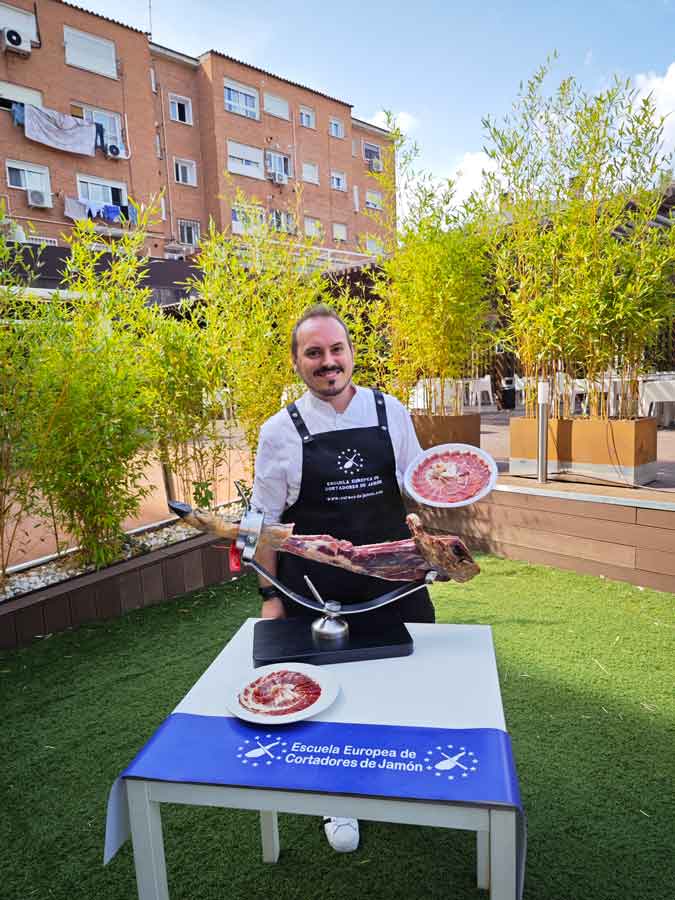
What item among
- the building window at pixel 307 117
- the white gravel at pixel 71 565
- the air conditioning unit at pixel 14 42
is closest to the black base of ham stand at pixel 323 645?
the white gravel at pixel 71 565

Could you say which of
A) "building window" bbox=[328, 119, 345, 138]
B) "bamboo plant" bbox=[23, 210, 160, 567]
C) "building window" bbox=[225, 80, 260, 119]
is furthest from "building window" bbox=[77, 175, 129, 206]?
"bamboo plant" bbox=[23, 210, 160, 567]

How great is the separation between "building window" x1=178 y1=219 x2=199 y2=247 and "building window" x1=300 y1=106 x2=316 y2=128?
574 centimetres

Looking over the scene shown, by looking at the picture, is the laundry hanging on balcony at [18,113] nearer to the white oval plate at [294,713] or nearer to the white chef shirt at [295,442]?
the white chef shirt at [295,442]

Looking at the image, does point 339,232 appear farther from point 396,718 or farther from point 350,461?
point 396,718

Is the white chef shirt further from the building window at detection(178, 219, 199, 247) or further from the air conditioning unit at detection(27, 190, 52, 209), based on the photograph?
the building window at detection(178, 219, 199, 247)

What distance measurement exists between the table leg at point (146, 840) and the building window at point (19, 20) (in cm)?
1795

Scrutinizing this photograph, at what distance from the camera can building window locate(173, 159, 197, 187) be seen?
18.6 metres

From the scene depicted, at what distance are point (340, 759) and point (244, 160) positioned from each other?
69.7ft

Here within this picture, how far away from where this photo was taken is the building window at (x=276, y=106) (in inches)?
787

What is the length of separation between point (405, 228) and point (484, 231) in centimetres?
58

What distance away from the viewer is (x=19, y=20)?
14109 mm

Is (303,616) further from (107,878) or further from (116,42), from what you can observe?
(116,42)

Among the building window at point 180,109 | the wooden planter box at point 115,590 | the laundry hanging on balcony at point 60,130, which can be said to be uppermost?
the building window at point 180,109

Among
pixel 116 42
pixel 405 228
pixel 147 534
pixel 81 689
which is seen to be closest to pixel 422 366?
pixel 405 228
